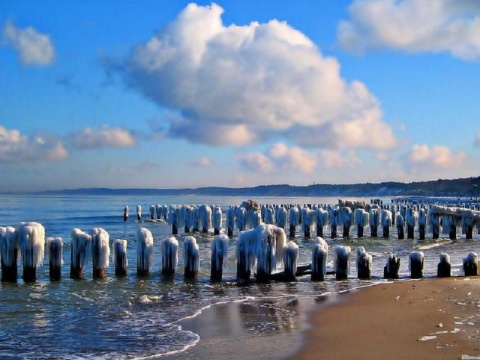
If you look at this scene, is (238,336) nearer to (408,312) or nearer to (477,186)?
(408,312)

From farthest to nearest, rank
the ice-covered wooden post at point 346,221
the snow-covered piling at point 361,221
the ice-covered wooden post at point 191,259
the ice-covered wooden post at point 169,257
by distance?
1. the ice-covered wooden post at point 346,221
2. the snow-covered piling at point 361,221
3. the ice-covered wooden post at point 169,257
4. the ice-covered wooden post at point 191,259

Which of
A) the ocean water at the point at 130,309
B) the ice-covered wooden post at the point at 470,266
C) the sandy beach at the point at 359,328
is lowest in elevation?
the ocean water at the point at 130,309

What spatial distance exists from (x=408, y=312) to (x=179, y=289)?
6.20 meters

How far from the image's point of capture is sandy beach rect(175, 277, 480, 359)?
26.9 feet

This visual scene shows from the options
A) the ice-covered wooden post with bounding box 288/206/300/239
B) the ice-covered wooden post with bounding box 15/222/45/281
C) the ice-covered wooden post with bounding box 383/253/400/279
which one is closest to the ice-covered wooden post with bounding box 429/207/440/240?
the ice-covered wooden post with bounding box 288/206/300/239

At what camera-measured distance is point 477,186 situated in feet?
432

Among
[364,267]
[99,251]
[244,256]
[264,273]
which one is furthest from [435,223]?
[99,251]

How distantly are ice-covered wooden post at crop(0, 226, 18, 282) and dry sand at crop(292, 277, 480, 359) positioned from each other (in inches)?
343

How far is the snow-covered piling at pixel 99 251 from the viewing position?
15.9 metres

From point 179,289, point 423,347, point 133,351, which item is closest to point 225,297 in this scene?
point 179,289

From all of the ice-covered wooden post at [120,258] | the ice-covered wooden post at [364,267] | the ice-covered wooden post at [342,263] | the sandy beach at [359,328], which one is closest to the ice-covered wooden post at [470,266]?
the sandy beach at [359,328]

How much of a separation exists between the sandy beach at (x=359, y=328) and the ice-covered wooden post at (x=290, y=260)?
243cm

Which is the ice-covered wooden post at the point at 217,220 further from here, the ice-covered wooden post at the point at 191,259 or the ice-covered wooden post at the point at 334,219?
the ice-covered wooden post at the point at 191,259

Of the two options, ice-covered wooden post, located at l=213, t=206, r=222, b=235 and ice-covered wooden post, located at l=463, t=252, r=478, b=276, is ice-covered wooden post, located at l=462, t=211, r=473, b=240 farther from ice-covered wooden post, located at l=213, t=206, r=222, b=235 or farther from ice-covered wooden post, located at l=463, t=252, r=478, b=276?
ice-covered wooden post, located at l=463, t=252, r=478, b=276
